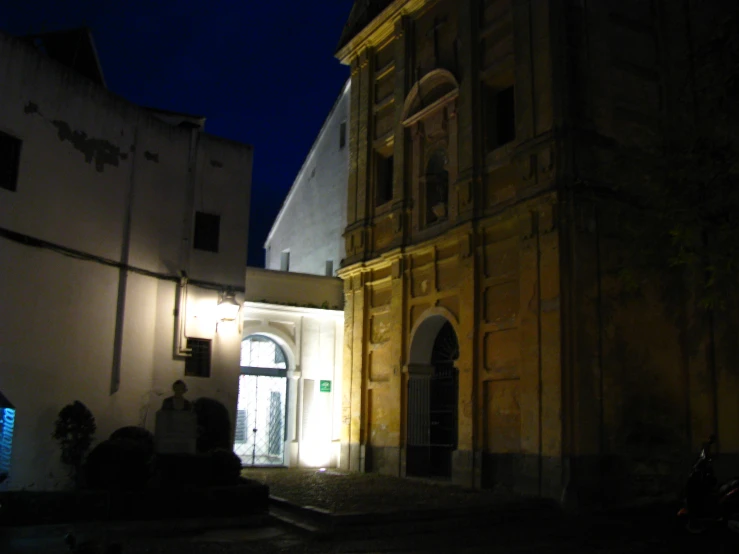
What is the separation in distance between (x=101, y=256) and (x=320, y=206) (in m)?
11.8

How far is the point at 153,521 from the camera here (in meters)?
11.4

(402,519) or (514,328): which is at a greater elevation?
(514,328)

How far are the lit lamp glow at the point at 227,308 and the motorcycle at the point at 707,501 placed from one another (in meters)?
9.92

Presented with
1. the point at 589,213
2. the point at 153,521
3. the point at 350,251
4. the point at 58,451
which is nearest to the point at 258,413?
the point at 350,251

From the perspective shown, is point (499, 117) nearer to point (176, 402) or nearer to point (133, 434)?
point (176, 402)

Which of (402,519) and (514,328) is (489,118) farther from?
(402,519)

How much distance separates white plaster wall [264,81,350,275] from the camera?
24547mm

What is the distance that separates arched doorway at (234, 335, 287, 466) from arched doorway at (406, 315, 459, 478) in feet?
13.2

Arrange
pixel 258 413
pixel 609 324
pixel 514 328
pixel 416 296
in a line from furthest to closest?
pixel 258 413 → pixel 416 296 → pixel 514 328 → pixel 609 324

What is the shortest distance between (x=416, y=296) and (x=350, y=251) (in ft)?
11.4

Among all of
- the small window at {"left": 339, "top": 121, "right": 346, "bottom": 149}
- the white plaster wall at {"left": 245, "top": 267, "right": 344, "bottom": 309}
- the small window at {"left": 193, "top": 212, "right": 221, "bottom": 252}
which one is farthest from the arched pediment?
the small window at {"left": 193, "top": 212, "right": 221, "bottom": 252}

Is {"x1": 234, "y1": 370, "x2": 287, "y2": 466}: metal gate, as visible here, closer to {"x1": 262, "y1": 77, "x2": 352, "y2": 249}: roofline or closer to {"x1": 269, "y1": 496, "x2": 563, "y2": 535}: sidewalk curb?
{"x1": 269, "y1": 496, "x2": 563, "y2": 535}: sidewalk curb

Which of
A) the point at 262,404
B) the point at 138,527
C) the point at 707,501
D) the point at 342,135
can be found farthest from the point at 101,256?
the point at 342,135

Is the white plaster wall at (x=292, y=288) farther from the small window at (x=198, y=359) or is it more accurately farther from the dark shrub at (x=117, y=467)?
the dark shrub at (x=117, y=467)
